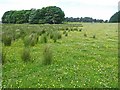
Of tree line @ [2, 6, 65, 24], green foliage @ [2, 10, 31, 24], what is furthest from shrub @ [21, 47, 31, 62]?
green foliage @ [2, 10, 31, 24]

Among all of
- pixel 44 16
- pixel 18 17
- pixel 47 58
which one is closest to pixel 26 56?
pixel 47 58

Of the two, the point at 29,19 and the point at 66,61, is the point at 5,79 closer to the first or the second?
the point at 66,61

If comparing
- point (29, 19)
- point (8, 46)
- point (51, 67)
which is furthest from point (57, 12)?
point (51, 67)

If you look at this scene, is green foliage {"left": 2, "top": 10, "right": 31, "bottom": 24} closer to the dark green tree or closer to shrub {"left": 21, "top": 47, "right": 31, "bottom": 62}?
the dark green tree

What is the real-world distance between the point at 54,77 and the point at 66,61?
322cm

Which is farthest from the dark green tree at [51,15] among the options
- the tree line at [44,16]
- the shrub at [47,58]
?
the shrub at [47,58]

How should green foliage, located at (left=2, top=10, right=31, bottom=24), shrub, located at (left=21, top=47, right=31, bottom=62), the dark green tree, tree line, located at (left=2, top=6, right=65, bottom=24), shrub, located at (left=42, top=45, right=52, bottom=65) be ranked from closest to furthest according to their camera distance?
1. shrub, located at (left=42, top=45, right=52, bottom=65)
2. shrub, located at (left=21, top=47, right=31, bottom=62)
3. the dark green tree
4. tree line, located at (left=2, top=6, right=65, bottom=24)
5. green foliage, located at (left=2, top=10, right=31, bottom=24)

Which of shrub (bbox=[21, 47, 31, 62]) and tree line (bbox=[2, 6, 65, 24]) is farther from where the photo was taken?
tree line (bbox=[2, 6, 65, 24])

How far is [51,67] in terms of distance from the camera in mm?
12445

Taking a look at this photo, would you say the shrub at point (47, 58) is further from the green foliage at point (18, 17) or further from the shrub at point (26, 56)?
the green foliage at point (18, 17)

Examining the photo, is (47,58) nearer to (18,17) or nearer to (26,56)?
(26,56)

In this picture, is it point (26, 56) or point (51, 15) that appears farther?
point (51, 15)

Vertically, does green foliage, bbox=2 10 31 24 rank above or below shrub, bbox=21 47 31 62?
above

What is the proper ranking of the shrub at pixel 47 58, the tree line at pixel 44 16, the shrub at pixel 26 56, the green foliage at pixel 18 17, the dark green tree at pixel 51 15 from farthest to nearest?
the green foliage at pixel 18 17 < the tree line at pixel 44 16 < the dark green tree at pixel 51 15 < the shrub at pixel 26 56 < the shrub at pixel 47 58
